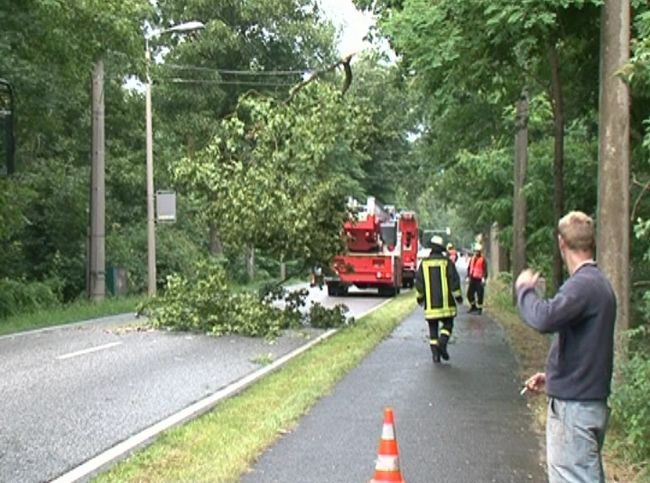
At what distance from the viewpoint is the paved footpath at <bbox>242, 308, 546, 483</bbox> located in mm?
6551

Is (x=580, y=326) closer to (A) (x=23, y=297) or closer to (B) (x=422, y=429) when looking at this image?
(B) (x=422, y=429)

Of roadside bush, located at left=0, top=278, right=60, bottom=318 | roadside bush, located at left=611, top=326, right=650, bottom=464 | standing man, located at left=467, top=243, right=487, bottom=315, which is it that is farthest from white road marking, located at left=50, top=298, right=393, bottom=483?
roadside bush, located at left=0, top=278, right=60, bottom=318

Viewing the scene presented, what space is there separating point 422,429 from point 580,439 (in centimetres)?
368

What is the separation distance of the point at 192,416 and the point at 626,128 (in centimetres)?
481

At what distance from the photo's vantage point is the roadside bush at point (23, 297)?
21.7m

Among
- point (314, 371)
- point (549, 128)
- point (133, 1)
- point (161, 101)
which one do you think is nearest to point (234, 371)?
point (314, 371)

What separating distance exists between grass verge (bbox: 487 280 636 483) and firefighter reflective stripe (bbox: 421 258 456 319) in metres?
1.28

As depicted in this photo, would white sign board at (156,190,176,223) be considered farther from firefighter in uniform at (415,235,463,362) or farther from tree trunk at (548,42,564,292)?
tree trunk at (548,42,564,292)

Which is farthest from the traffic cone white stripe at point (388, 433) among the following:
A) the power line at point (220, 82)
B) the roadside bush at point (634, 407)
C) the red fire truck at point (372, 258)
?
the power line at point (220, 82)

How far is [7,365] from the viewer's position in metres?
12.2

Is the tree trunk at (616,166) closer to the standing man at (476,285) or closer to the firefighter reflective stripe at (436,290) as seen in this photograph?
the firefighter reflective stripe at (436,290)

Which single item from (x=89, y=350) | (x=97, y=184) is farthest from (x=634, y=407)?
(x=97, y=184)

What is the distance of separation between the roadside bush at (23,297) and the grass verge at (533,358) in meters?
11.5

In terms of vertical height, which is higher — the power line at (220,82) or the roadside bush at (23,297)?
the power line at (220,82)
